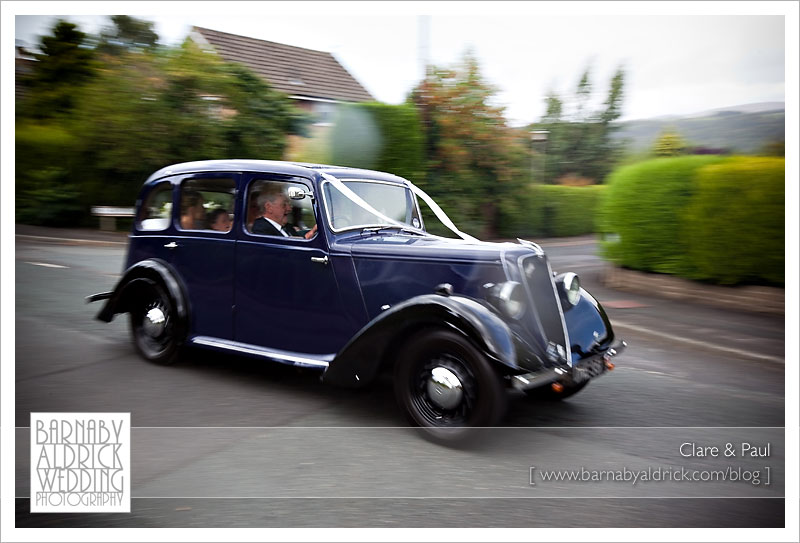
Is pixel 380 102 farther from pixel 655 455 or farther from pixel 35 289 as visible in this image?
pixel 655 455

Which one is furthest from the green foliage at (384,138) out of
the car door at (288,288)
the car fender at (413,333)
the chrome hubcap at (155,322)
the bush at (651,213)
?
the car fender at (413,333)

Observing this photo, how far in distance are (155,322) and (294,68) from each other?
12.6 m

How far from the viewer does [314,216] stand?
4648 millimetres

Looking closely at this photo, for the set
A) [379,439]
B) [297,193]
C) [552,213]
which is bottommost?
[379,439]

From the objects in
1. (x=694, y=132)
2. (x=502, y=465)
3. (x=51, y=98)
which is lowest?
(x=502, y=465)

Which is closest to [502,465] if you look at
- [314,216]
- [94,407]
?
[314,216]

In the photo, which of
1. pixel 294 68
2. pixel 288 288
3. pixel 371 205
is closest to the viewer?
pixel 288 288

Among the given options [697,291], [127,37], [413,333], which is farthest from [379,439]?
[127,37]

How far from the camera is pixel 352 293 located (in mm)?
4430

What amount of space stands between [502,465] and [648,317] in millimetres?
4716

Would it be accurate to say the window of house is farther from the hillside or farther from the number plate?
the number plate

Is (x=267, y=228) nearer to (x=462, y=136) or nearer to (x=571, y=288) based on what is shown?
(x=571, y=288)

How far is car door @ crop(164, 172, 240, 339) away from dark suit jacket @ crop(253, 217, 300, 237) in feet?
0.62

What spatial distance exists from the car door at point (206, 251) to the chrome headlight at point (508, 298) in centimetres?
211
